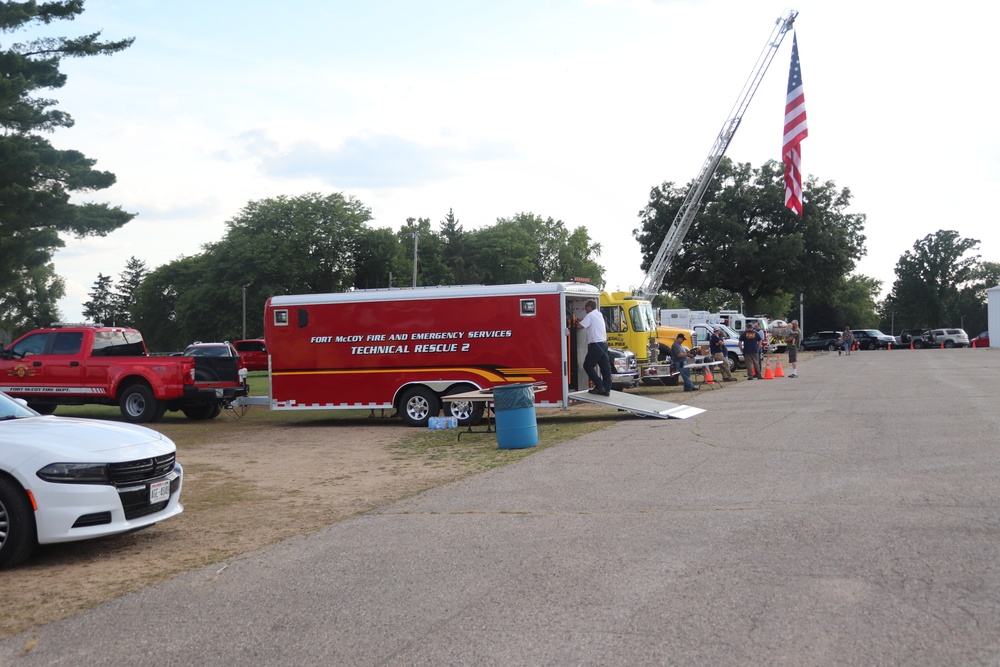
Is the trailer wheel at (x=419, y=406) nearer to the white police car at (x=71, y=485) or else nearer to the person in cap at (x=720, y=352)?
the white police car at (x=71, y=485)

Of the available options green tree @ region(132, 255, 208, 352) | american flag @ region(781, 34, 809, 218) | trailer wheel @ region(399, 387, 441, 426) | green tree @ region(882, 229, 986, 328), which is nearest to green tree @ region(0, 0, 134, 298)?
trailer wheel @ region(399, 387, 441, 426)

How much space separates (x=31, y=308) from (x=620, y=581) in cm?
8952

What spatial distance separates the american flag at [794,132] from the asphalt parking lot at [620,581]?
28106mm

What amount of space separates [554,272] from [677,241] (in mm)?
61412

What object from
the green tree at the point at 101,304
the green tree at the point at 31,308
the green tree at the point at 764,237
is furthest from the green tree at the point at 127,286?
the green tree at the point at 764,237

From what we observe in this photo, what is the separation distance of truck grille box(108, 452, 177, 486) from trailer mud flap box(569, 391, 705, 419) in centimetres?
1019

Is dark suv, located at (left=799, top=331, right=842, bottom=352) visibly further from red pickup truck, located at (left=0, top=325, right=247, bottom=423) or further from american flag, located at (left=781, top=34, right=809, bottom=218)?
red pickup truck, located at (left=0, top=325, right=247, bottom=423)

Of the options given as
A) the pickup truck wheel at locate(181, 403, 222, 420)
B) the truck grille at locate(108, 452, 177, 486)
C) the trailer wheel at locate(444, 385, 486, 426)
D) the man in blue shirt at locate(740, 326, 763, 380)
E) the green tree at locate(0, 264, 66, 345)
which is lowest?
the pickup truck wheel at locate(181, 403, 222, 420)

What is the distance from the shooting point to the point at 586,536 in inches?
293

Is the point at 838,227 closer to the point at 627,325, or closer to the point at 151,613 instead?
the point at 627,325

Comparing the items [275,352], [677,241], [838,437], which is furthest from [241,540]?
[677,241]

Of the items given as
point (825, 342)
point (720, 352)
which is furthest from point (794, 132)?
point (825, 342)

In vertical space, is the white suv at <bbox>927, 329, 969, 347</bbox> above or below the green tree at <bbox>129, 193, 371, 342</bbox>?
below

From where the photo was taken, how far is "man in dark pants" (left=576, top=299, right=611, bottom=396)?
17828 mm
